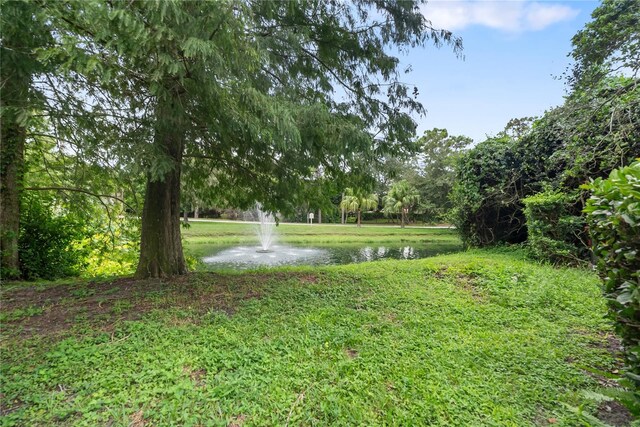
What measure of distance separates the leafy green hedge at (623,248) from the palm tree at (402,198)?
19697mm

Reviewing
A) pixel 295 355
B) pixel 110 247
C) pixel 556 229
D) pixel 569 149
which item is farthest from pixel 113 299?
pixel 556 229

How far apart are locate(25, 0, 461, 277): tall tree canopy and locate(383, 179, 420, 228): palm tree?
17.8 meters

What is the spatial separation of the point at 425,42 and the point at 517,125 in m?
14.9

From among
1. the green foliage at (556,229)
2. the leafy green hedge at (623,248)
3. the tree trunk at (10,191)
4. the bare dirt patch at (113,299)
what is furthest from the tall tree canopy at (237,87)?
the green foliage at (556,229)

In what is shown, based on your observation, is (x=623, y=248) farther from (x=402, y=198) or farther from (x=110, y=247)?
(x=402, y=198)

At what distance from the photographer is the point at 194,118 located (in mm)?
2816

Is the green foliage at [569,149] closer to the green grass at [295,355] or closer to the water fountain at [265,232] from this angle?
the green grass at [295,355]

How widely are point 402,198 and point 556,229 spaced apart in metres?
17.9

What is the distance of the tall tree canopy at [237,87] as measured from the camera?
204cm

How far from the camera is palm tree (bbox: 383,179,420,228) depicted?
2222 centimetres

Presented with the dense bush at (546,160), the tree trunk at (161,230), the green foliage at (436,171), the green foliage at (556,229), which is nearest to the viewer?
the tree trunk at (161,230)

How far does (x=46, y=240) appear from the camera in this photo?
193 inches

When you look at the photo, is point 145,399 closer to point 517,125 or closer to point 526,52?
point 526,52

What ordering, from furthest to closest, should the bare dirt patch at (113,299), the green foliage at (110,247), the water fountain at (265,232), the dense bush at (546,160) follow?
the water fountain at (265,232) → the green foliage at (110,247) → the dense bush at (546,160) → the bare dirt patch at (113,299)
